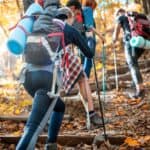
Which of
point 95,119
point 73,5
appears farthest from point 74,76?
point 73,5

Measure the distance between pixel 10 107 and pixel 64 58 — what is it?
14.3 feet

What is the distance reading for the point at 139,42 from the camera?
8.63 metres

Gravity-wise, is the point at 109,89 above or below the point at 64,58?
below

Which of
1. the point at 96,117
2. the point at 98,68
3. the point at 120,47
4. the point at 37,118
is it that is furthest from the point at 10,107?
the point at 120,47

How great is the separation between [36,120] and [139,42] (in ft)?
15.7

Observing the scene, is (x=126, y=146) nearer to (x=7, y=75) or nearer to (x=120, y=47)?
(x=7, y=75)

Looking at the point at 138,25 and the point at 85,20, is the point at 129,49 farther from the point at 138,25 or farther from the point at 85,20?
the point at 85,20

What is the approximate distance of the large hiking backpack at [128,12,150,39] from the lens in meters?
8.80

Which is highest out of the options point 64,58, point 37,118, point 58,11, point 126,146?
point 58,11

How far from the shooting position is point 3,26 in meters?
16.8

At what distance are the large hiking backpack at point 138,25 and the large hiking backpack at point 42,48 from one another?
4.47 m

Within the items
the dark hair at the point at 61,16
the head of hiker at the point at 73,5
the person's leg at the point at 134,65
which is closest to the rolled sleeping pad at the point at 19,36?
the dark hair at the point at 61,16

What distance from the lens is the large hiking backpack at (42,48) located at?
4535 millimetres

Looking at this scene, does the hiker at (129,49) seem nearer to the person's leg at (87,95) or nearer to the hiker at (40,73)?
the person's leg at (87,95)
